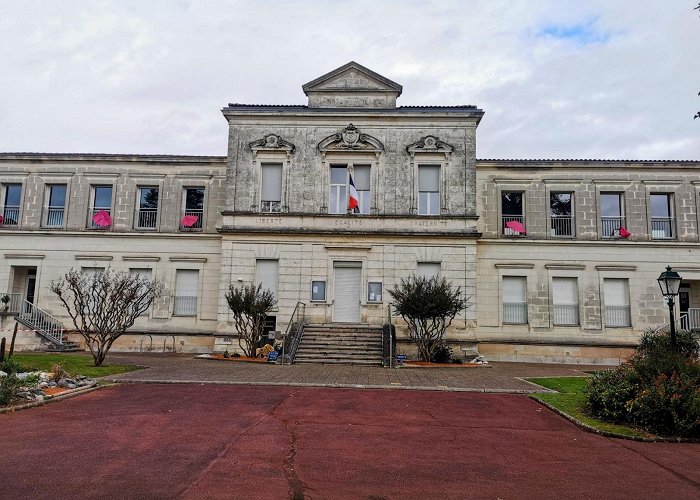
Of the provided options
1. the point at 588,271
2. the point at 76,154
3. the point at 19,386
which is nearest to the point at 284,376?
the point at 19,386

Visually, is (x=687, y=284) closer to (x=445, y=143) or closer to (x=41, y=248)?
(x=445, y=143)

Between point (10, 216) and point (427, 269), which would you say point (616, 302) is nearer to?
point (427, 269)

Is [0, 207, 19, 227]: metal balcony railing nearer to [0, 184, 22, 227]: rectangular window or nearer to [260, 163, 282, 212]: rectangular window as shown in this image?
[0, 184, 22, 227]: rectangular window

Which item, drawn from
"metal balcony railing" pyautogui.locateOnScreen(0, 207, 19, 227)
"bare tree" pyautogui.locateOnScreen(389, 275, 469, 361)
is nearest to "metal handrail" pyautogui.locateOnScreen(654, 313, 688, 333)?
"bare tree" pyautogui.locateOnScreen(389, 275, 469, 361)

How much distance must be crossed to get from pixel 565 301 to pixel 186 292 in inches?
705

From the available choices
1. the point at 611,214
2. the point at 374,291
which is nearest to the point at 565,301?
the point at 611,214

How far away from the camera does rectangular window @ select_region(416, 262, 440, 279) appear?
78.9 feet

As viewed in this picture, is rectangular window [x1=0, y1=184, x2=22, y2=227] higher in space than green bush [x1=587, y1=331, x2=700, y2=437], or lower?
higher

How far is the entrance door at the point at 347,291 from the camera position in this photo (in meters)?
23.9

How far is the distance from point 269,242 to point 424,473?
59.4ft

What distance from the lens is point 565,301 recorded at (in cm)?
2539

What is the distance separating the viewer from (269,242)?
2420cm

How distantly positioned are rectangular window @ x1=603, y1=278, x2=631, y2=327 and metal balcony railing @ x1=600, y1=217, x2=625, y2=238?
7.09 feet

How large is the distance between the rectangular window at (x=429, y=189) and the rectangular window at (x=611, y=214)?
819 cm
